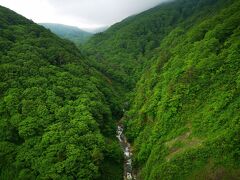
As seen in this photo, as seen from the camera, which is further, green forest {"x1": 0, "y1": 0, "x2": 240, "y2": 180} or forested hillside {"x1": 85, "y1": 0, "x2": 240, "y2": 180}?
green forest {"x1": 0, "y1": 0, "x2": 240, "y2": 180}

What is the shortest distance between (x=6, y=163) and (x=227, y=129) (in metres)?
52.7

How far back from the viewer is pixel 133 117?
103562 mm

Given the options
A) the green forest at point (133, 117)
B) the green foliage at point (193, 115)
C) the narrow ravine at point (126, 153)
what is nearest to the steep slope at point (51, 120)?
the green forest at point (133, 117)

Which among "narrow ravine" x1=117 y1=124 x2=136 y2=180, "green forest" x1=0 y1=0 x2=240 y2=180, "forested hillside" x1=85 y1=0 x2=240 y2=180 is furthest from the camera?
"narrow ravine" x1=117 y1=124 x2=136 y2=180

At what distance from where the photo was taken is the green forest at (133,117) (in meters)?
67.7

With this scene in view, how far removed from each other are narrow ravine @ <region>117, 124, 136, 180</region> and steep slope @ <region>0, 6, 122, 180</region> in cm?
235

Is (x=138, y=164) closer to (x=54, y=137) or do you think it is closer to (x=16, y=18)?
(x=54, y=137)

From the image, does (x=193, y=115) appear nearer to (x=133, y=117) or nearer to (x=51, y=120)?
(x=133, y=117)

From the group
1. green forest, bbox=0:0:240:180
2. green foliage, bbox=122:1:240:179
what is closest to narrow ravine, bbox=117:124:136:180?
green forest, bbox=0:0:240:180

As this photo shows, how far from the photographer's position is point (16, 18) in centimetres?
15575

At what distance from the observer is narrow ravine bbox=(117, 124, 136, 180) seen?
79.6 metres

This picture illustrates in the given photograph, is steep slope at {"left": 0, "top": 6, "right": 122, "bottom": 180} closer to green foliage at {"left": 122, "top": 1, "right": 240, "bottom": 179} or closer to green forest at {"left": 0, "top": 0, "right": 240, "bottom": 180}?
green forest at {"left": 0, "top": 0, "right": 240, "bottom": 180}

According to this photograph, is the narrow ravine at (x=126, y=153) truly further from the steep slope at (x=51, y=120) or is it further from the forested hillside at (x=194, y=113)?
the steep slope at (x=51, y=120)

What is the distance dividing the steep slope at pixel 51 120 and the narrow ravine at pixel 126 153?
2.35 metres
